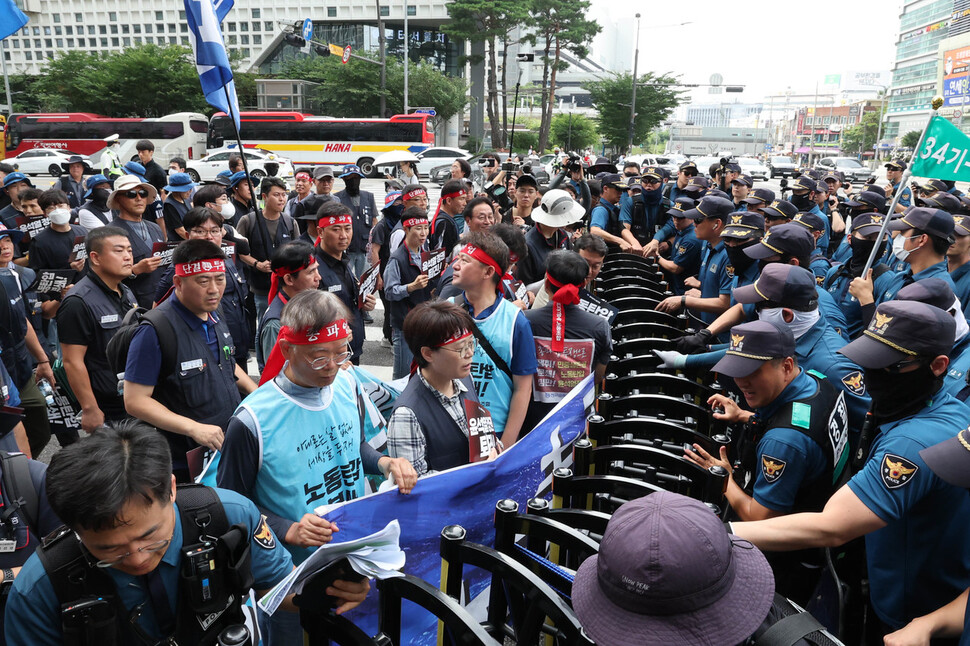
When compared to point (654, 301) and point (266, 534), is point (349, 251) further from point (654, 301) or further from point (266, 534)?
point (266, 534)

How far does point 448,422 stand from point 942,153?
15.7 ft

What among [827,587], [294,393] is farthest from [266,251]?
[827,587]

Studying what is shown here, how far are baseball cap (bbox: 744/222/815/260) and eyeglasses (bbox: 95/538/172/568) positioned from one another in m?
4.10

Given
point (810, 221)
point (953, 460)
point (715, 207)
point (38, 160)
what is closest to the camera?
point (953, 460)

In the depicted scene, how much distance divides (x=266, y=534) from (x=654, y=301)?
160 inches

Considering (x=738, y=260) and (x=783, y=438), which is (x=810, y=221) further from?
(x=783, y=438)

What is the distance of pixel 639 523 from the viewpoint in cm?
127

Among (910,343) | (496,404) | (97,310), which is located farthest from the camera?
(97,310)

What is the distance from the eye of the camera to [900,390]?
233cm

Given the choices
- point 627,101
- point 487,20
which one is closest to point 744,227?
point 487,20

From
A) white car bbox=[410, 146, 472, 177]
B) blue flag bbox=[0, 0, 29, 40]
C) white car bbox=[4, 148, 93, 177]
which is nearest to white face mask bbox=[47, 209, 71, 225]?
blue flag bbox=[0, 0, 29, 40]

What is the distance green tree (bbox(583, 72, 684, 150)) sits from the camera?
47.6 metres

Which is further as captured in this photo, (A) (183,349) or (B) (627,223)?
(B) (627,223)

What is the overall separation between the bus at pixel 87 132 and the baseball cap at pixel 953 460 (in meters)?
39.4
